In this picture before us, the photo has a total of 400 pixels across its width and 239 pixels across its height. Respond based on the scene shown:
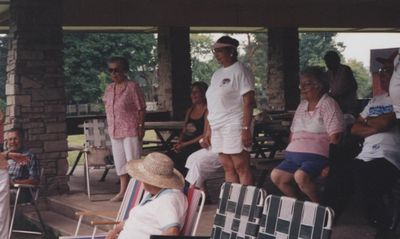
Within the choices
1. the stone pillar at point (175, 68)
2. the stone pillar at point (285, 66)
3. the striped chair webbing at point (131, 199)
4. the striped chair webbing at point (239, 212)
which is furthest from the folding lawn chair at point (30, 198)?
the stone pillar at point (285, 66)

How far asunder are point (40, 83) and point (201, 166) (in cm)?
299

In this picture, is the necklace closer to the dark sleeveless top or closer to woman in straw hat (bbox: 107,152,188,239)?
the dark sleeveless top

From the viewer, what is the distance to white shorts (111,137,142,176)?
7742mm

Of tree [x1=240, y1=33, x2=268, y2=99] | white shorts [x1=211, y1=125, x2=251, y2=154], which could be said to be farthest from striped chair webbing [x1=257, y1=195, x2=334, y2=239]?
tree [x1=240, y1=33, x2=268, y2=99]

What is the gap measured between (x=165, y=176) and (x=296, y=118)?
1553mm

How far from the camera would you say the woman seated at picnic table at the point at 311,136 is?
5535 mm

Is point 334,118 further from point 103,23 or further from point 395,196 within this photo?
point 103,23

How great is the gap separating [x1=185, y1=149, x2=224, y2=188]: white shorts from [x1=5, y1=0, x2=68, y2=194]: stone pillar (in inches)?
108

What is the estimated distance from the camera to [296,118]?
5863mm

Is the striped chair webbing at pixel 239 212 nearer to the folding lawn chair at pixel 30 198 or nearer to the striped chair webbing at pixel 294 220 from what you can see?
the striped chair webbing at pixel 294 220

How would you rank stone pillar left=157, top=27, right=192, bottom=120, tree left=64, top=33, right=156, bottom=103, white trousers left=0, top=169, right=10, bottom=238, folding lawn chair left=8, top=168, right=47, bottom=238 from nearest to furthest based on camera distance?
white trousers left=0, top=169, right=10, bottom=238
folding lawn chair left=8, top=168, right=47, bottom=238
stone pillar left=157, top=27, right=192, bottom=120
tree left=64, top=33, right=156, bottom=103

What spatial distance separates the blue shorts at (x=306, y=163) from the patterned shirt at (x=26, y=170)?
2990mm

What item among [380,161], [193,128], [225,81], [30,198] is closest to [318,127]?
[380,161]

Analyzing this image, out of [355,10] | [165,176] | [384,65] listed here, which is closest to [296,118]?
[384,65]
